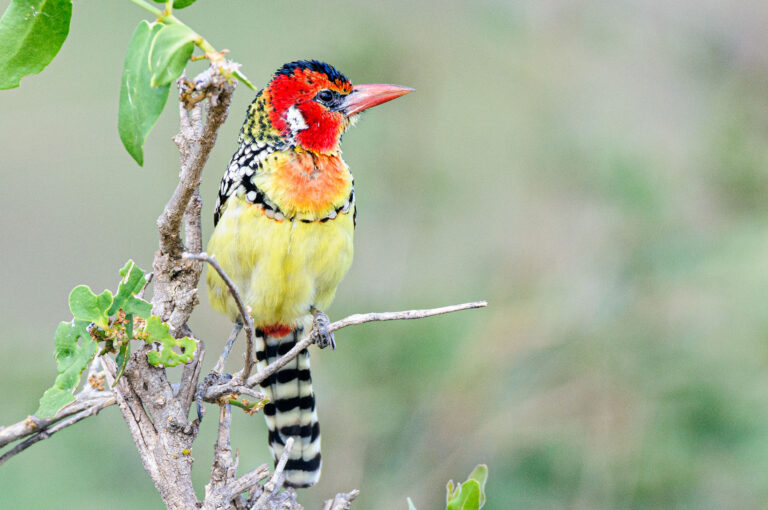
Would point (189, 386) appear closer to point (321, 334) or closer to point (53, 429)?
point (53, 429)

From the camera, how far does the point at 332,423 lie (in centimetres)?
341

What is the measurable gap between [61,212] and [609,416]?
11.4 feet

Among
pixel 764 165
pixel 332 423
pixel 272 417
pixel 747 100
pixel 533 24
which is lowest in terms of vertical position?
pixel 332 423

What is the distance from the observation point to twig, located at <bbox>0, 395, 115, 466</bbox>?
1511 millimetres

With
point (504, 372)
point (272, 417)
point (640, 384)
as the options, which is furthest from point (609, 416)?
point (272, 417)

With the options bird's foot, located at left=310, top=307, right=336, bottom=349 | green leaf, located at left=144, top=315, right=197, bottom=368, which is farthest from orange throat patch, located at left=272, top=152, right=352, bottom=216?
green leaf, located at left=144, top=315, right=197, bottom=368

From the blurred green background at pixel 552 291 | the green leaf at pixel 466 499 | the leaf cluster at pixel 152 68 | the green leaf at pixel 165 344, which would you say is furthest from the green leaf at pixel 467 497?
the blurred green background at pixel 552 291

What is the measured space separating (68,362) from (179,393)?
259mm

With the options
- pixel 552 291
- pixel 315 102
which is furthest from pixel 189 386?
pixel 552 291

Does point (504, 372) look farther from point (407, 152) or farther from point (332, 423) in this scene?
point (407, 152)

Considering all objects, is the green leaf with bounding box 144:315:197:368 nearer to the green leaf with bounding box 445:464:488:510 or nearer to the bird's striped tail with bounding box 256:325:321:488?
the green leaf with bounding box 445:464:488:510

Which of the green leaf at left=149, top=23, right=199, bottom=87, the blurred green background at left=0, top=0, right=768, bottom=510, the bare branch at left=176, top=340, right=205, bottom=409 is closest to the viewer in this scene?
the green leaf at left=149, top=23, right=199, bottom=87

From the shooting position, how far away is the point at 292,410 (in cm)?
294

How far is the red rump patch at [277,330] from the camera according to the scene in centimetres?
299
